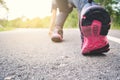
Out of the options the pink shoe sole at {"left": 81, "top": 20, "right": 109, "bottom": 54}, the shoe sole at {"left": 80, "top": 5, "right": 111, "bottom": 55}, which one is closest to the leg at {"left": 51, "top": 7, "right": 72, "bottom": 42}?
the pink shoe sole at {"left": 81, "top": 20, "right": 109, "bottom": 54}

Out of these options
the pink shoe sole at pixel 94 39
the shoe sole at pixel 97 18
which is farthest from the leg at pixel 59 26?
the shoe sole at pixel 97 18

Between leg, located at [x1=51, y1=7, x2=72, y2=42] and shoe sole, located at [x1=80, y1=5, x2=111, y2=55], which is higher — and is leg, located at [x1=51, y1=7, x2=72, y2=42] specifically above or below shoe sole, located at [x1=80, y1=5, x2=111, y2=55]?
below

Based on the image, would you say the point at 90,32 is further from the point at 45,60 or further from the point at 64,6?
the point at 64,6

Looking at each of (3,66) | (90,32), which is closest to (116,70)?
(90,32)

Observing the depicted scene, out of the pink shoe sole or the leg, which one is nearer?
the pink shoe sole

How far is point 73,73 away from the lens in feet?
6.08

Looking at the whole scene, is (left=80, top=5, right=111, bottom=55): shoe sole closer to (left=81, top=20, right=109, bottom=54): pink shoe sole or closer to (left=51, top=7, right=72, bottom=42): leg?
(left=81, top=20, right=109, bottom=54): pink shoe sole

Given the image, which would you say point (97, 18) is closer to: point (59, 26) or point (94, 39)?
A: point (94, 39)

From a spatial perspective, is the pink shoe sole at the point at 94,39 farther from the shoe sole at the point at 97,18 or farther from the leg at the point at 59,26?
the leg at the point at 59,26

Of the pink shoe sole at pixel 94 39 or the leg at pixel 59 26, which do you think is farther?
the leg at pixel 59 26

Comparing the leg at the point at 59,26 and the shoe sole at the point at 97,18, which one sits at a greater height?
the shoe sole at the point at 97,18

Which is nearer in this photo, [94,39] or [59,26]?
Answer: [94,39]

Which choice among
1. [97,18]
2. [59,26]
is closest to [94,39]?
[97,18]

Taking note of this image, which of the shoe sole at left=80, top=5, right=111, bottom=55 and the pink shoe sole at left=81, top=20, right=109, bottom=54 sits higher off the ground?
the shoe sole at left=80, top=5, right=111, bottom=55
